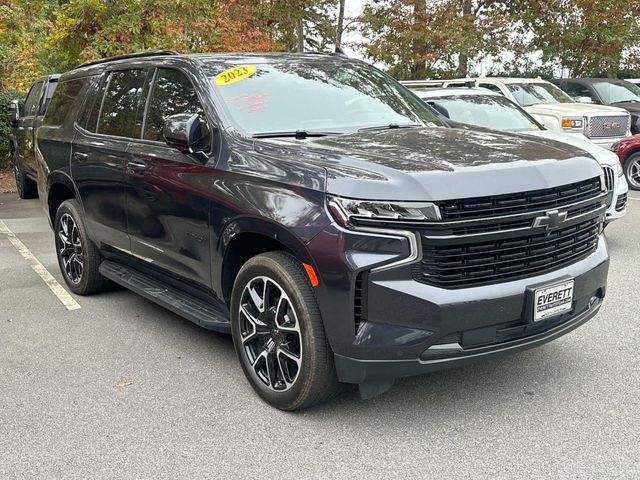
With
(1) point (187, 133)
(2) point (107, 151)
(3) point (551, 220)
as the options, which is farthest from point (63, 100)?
(3) point (551, 220)

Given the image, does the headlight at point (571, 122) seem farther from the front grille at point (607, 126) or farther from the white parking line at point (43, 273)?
the white parking line at point (43, 273)

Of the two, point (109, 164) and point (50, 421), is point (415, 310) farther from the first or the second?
point (109, 164)

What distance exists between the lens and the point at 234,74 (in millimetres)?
4457

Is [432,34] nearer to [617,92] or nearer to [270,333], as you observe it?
[617,92]

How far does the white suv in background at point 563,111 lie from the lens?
38.9ft

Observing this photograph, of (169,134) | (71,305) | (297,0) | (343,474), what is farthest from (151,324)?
(297,0)

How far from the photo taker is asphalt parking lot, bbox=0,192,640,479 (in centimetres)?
315

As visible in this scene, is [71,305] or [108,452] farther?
[71,305]

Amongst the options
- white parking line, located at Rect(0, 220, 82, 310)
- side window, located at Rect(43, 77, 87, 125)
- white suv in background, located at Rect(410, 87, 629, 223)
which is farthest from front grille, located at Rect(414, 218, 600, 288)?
white suv in background, located at Rect(410, 87, 629, 223)

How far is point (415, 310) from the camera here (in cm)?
313

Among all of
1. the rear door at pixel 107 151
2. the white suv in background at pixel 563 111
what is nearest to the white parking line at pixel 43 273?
the rear door at pixel 107 151

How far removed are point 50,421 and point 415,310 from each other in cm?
203

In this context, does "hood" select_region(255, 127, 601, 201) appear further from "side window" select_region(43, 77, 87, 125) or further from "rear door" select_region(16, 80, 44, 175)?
"rear door" select_region(16, 80, 44, 175)

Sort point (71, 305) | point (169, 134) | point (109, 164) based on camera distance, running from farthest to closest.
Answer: point (71, 305), point (109, 164), point (169, 134)
